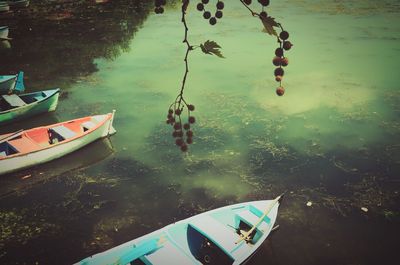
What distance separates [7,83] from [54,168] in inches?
264

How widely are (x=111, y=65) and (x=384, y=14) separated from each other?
70.8ft

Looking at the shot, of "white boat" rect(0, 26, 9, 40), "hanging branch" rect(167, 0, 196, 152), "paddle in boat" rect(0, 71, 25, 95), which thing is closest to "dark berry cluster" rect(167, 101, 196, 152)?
"hanging branch" rect(167, 0, 196, 152)

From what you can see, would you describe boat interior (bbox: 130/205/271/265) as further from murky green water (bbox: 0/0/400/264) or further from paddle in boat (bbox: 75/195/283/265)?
murky green water (bbox: 0/0/400/264)

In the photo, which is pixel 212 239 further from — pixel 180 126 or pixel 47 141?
pixel 47 141

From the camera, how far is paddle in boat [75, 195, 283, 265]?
215 inches

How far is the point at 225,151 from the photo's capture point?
998cm

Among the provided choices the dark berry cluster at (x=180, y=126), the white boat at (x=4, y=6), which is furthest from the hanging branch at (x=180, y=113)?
the white boat at (x=4, y=6)

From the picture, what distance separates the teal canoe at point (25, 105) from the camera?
11.3 metres

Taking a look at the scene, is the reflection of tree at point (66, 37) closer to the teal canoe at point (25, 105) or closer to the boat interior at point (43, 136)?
the teal canoe at point (25, 105)

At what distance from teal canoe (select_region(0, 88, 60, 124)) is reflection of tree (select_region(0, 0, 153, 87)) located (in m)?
3.04

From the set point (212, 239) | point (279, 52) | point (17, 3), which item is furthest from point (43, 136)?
point (17, 3)

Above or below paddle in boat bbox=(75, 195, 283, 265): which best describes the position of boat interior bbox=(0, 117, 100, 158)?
above

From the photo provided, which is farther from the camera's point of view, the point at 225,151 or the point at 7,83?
the point at 7,83

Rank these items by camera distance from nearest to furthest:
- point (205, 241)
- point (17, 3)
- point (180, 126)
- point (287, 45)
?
point (287, 45), point (180, 126), point (205, 241), point (17, 3)
